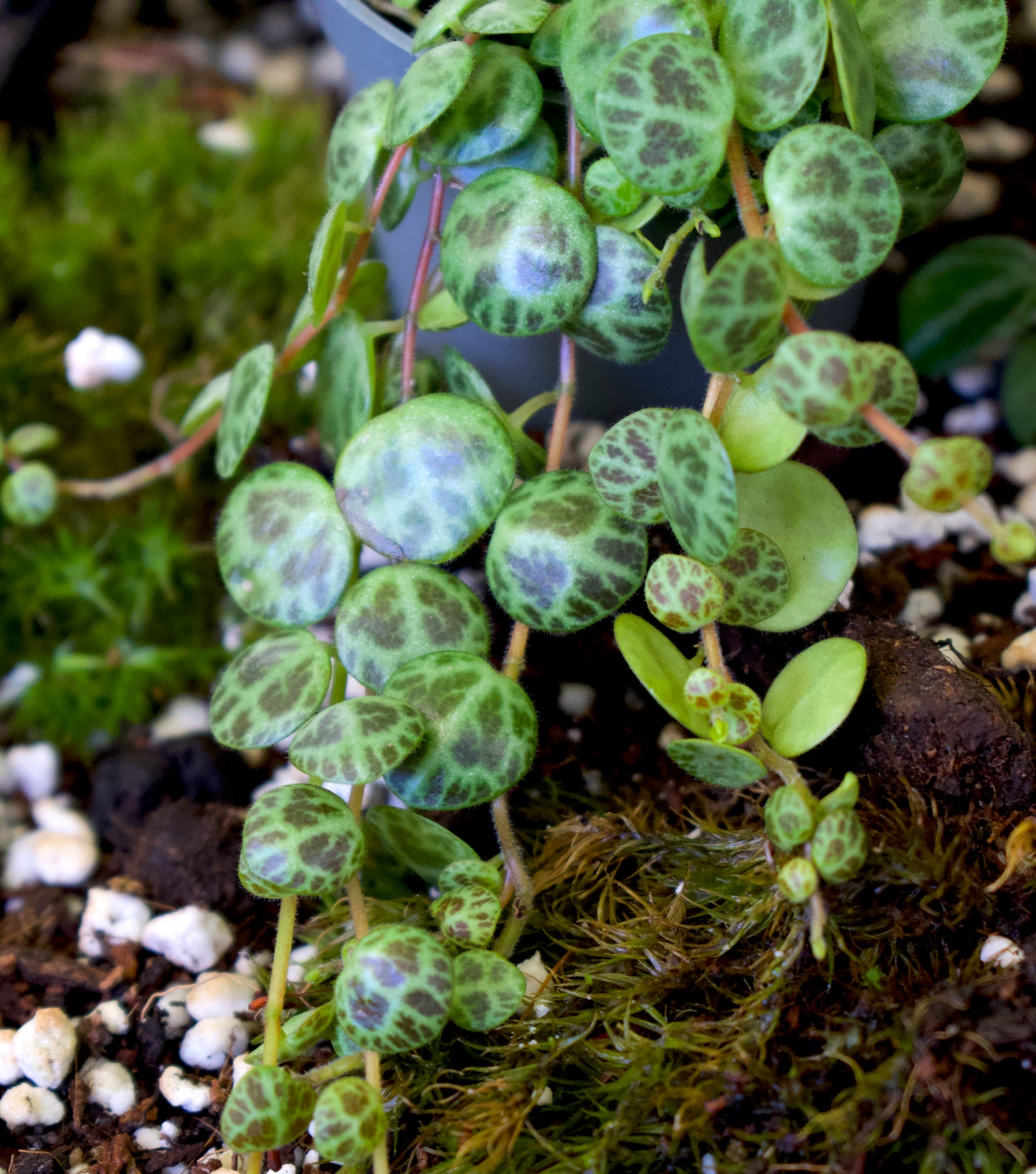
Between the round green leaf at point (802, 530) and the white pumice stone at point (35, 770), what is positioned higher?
the round green leaf at point (802, 530)

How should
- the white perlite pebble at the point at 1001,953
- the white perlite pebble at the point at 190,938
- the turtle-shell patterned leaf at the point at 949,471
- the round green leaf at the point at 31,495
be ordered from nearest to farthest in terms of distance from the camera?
the turtle-shell patterned leaf at the point at 949,471
the white perlite pebble at the point at 1001,953
the white perlite pebble at the point at 190,938
the round green leaf at the point at 31,495

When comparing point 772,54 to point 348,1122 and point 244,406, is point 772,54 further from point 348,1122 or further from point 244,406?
A: point 348,1122

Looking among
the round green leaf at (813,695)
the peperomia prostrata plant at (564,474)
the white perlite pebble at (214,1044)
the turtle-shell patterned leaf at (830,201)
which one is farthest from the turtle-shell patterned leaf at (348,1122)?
the turtle-shell patterned leaf at (830,201)

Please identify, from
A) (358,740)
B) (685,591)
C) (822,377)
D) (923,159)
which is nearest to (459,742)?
(358,740)

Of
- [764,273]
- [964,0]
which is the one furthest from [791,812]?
[964,0]

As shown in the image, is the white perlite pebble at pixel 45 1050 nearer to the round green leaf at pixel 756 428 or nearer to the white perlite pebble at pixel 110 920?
the white perlite pebble at pixel 110 920

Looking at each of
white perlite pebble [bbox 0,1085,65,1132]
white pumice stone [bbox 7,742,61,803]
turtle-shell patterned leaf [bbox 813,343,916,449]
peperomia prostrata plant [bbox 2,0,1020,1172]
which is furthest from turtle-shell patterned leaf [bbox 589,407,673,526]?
white pumice stone [bbox 7,742,61,803]

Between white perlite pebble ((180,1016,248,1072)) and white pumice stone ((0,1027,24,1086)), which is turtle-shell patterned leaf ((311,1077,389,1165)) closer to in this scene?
white perlite pebble ((180,1016,248,1072))
